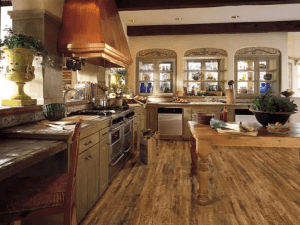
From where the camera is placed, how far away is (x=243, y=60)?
23.7ft

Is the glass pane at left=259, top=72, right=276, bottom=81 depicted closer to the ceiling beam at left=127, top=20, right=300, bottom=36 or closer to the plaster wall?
the ceiling beam at left=127, top=20, right=300, bottom=36

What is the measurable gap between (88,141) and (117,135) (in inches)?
45.6

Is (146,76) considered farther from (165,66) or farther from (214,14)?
(214,14)

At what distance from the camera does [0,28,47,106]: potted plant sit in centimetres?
255

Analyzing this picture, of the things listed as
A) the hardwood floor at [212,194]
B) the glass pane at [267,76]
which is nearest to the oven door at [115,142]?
the hardwood floor at [212,194]

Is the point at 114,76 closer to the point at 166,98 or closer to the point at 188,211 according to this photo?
the point at 166,98

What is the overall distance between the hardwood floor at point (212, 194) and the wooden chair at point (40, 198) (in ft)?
3.07

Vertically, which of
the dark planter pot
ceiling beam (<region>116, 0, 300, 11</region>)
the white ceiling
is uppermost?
the white ceiling

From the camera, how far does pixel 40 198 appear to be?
1.44 m

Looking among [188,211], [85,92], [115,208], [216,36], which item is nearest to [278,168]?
[188,211]

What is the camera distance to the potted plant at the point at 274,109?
273cm

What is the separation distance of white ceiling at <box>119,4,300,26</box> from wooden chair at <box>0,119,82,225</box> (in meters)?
5.22

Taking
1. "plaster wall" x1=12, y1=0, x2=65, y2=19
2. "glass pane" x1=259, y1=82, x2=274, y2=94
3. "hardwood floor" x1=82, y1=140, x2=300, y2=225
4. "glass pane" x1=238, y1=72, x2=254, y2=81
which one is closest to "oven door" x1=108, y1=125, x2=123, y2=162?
"hardwood floor" x1=82, y1=140, x2=300, y2=225

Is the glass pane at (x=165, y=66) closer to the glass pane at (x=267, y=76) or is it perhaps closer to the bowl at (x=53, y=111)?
the glass pane at (x=267, y=76)
